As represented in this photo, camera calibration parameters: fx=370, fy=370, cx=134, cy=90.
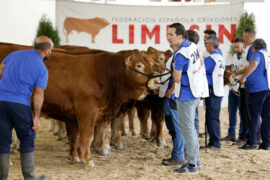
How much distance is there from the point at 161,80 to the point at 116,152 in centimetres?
175

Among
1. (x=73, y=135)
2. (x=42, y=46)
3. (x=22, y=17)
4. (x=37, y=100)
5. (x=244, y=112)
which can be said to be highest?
(x=22, y=17)

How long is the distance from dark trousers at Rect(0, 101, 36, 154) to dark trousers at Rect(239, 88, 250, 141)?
430cm

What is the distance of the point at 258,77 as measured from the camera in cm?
673

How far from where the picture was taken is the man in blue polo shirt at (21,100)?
3881 millimetres

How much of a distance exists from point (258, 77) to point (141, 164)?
9.09 feet

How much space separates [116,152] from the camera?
22.0 ft

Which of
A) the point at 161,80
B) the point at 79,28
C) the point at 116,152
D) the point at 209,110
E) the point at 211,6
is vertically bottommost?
the point at 116,152

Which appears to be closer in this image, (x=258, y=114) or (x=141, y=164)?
(x=141, y=164)

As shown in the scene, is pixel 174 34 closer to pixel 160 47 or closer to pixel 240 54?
pixel 240 54

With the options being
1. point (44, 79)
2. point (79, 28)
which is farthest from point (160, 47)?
point (44, 79)

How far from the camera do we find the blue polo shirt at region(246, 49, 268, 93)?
21.9 ft

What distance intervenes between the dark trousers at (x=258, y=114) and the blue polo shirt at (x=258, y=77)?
10 cm

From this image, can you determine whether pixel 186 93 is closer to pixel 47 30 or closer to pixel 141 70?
pixel 141 70

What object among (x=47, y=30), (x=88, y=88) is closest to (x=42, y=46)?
(x=88, y=88)
